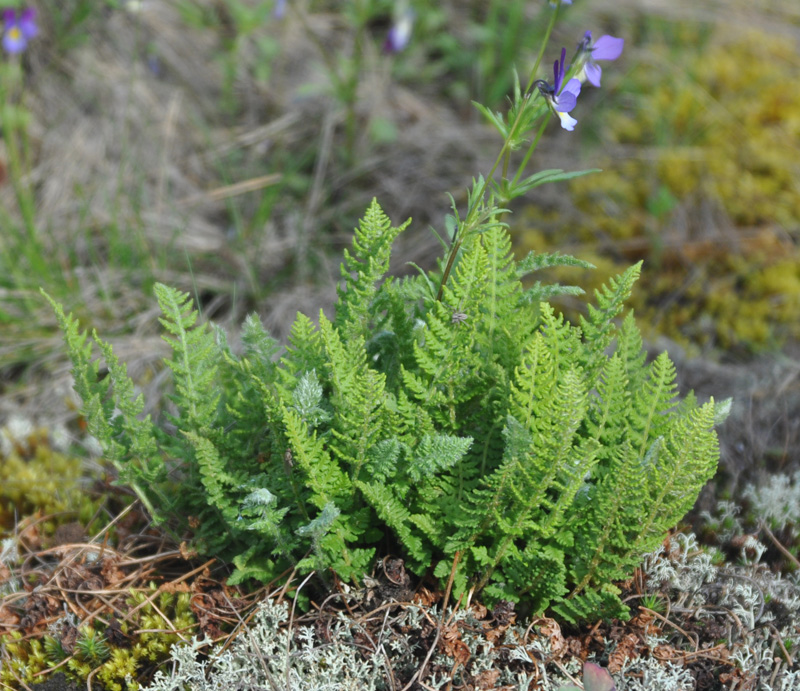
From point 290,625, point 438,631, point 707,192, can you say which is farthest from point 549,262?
point 707,192

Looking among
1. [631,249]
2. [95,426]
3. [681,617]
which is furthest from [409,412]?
[631,249]

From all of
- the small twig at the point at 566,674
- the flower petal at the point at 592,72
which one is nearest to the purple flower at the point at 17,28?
the flower petal at the point at 592,72

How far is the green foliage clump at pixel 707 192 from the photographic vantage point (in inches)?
150

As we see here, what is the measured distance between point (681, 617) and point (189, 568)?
4.84 ft

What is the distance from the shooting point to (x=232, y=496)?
6.96 ft

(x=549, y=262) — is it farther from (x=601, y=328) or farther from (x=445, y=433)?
(x=445, y=433)

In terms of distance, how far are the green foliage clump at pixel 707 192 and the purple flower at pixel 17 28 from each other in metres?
3.08

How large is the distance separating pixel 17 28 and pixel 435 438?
3.80m

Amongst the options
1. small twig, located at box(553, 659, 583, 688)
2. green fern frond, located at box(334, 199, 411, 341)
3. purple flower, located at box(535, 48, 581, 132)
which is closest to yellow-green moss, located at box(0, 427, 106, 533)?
green fern frond, located at box(334, 199, 411, 341)

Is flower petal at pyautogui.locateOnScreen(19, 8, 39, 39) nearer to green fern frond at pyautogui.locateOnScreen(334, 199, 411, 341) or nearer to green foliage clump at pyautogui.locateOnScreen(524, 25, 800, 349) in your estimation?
green foliage clump at pyautogui.locateOnScreen(524, 25, 800, 349)

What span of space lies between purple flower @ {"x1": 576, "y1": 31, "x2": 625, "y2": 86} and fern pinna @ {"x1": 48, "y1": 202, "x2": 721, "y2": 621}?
495 millimetres

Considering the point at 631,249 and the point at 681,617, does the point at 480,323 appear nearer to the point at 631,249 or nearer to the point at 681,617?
the point at 681,617

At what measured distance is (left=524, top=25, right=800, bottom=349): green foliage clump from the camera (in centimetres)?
382

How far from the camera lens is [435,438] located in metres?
1.82
